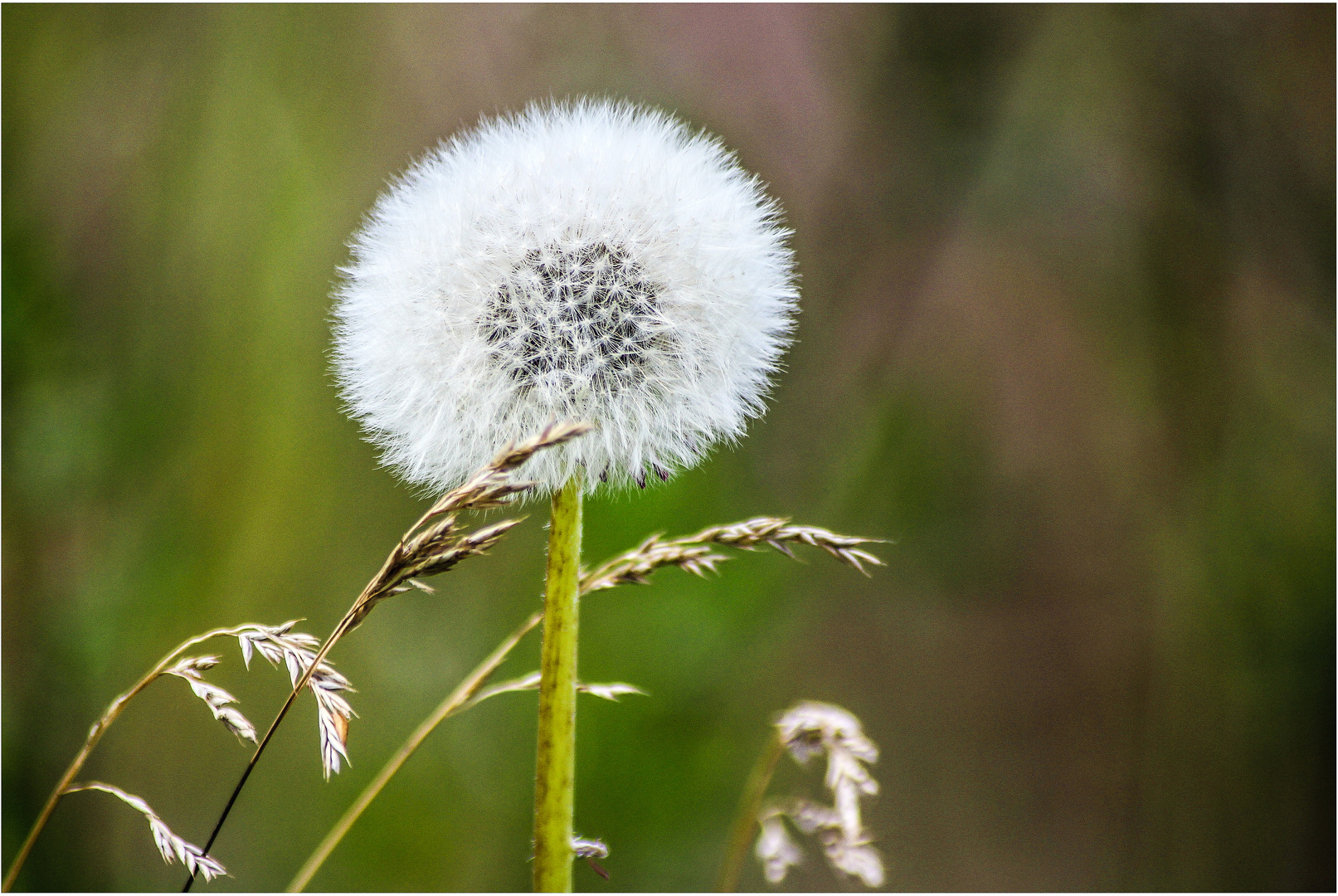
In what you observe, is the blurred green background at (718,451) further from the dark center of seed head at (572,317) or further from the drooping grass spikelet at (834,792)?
the dark center of seed head at (572,317)

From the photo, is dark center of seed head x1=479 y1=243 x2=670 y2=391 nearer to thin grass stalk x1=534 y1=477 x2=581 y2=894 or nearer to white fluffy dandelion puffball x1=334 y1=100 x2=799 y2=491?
white fluffy dandelion puffball x1=334 y1=100 x2=799 y2=491

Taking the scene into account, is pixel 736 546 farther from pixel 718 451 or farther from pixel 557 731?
pixel 718 451

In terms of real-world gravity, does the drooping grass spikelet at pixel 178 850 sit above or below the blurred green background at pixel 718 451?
below

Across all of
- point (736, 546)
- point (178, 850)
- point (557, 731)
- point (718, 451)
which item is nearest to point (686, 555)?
point (736, 546)

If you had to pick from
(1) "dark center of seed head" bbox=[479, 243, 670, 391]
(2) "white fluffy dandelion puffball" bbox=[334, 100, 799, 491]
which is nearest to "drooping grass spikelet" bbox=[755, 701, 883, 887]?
(2) "white fluffy dandelion puffball" bbox=[334, 100, 799, 491]

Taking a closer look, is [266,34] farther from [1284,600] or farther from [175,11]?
[1284,600]

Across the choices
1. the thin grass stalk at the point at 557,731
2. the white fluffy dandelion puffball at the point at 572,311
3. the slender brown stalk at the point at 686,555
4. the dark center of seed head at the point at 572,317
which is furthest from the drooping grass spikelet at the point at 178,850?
the dark center of seed head at the point at 572,317

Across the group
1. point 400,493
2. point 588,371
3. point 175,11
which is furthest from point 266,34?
point 588,371
